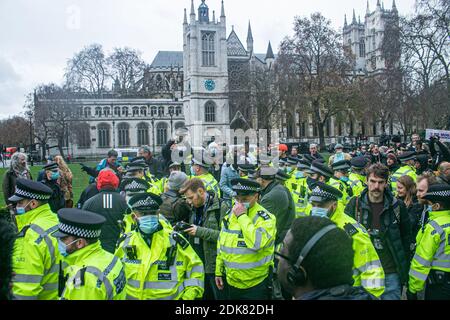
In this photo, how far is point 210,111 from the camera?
69.4 meters

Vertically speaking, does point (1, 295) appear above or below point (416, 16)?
below

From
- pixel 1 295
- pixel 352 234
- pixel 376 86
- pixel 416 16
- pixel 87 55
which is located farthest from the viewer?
pixel 87 55

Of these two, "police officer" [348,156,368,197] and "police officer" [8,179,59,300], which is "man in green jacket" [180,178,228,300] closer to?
"police officer" [8,179,59,300]

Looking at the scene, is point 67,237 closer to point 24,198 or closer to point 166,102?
point 24,198

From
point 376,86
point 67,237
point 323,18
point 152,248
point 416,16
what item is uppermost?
point 323,18

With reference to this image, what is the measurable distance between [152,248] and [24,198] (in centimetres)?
132

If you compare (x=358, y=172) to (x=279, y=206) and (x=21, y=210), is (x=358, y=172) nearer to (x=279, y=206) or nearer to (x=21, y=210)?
(x=279, y=206)

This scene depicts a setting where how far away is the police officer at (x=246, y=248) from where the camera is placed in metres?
4.38

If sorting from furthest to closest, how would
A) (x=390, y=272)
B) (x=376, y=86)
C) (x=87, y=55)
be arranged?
1. (x=87, y=55)
2. (x=376, y=86)
3. (x=390, y=272)

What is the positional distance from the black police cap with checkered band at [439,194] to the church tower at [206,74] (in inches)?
2504

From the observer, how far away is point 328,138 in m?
77.9

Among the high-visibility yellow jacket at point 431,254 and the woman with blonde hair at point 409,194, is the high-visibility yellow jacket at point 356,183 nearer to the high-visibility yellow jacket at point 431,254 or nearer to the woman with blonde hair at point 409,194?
the woman with blonde hair at point 409,194

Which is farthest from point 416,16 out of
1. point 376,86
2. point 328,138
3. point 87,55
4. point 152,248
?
point 87,55

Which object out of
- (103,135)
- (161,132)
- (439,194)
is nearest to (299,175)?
(439,194)
